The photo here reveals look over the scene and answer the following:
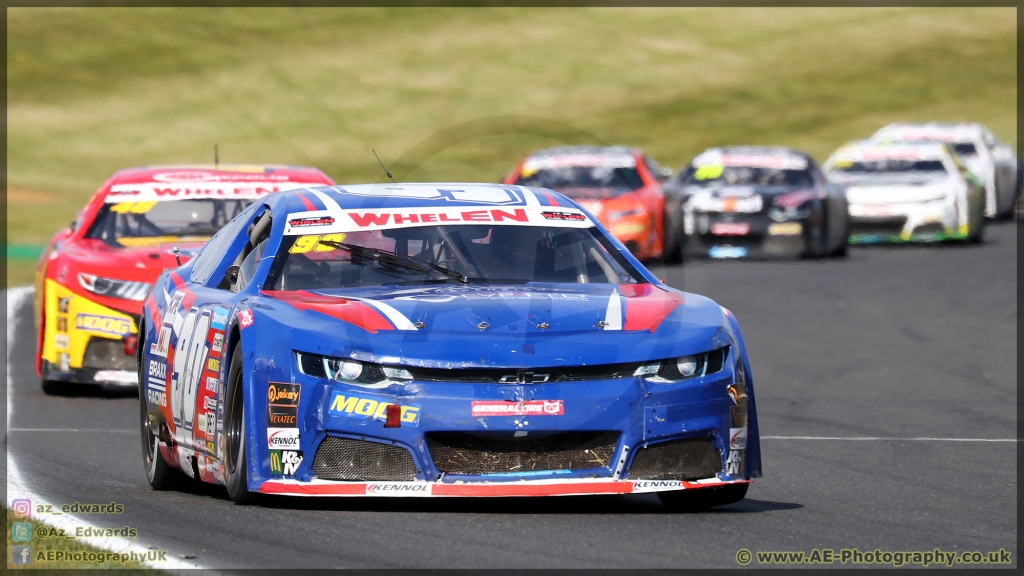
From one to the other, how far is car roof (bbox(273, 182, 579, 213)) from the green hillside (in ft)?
99.5

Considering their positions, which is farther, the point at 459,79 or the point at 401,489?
the point at 459,79

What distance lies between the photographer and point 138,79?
168ft

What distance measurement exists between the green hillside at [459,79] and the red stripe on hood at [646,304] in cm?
3129

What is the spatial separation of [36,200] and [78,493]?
2821cm

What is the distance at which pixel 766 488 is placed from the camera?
7.40m

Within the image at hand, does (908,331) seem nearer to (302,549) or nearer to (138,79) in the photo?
(302,549)

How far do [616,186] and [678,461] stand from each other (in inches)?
573

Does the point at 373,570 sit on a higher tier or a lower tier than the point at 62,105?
higher

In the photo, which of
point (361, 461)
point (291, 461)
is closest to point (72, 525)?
point (291, 461)

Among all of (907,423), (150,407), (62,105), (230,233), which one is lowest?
(62,105)

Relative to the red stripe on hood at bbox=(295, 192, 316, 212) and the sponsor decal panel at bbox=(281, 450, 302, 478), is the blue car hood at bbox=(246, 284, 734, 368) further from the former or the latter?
the red stripe on hood at bbox=(295, 192, 316, 212)

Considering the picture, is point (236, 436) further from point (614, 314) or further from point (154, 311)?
point (154, 311)

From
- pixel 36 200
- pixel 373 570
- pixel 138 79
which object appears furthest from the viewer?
Result: pixel 138 79

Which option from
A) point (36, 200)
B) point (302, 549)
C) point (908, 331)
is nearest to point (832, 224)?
point (908, 331)
